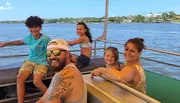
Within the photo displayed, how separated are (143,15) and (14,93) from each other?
2.88 meters

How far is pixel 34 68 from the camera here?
8.07 ft

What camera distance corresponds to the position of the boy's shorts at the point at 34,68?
238 centimetres

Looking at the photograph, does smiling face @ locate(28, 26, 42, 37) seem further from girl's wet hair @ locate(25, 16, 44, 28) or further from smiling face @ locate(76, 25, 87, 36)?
smiling face @ locate(76, 25, 87, 36)

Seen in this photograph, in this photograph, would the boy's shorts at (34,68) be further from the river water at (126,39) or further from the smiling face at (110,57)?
the smiling face at (110,57)

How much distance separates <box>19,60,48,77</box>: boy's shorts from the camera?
2.38 meters

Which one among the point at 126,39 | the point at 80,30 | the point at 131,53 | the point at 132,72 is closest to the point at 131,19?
the point at 80,30

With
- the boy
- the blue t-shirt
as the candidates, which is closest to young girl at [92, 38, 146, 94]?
the boy

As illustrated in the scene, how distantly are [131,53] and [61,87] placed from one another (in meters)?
0.66

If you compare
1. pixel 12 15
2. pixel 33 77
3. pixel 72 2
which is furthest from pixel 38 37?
pixel 72 2

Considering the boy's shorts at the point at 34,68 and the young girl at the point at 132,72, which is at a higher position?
the young girl at the point at 132,72

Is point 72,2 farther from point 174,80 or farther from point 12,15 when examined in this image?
point 174,80

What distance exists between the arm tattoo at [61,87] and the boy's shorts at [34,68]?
114cm

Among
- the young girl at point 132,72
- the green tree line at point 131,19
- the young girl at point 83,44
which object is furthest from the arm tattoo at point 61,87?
the green tree line at point 131,19

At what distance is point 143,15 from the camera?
169 inches
